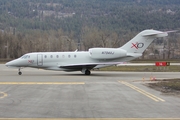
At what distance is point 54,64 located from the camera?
33344 millimetres

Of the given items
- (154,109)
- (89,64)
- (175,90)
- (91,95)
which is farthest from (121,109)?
(89,64)

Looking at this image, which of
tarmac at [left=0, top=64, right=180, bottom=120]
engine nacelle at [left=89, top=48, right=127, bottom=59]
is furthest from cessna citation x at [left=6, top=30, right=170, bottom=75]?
tarmac at [left=0, top=64, right=180, bottom=120]

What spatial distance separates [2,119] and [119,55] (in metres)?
22.6

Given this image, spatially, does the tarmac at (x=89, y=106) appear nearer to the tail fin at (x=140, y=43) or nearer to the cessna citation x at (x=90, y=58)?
the cessna citation x at (x=90, y=58)

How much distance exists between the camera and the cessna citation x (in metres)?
32.8

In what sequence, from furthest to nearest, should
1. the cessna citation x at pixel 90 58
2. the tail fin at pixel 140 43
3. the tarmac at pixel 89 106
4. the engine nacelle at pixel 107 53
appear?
the tail fin at pixel 140 43 → the cessna citation x at pixel 90 58 → the engine nacelle at pixel 107 53 → the tarmac at pixel 89 106

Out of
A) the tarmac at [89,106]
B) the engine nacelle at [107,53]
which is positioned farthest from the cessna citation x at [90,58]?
the tarmac at [89,106]

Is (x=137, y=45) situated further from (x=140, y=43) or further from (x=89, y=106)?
(x=89, y=106)

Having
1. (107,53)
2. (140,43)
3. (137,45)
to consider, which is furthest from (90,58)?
(140,43)

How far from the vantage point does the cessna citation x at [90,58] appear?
3284 cm

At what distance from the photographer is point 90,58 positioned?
33.4 metres

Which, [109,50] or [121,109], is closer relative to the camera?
[121,109]

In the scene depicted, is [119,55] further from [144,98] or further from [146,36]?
[144,98]

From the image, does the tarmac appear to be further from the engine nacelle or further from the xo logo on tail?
the xo logo on tail
